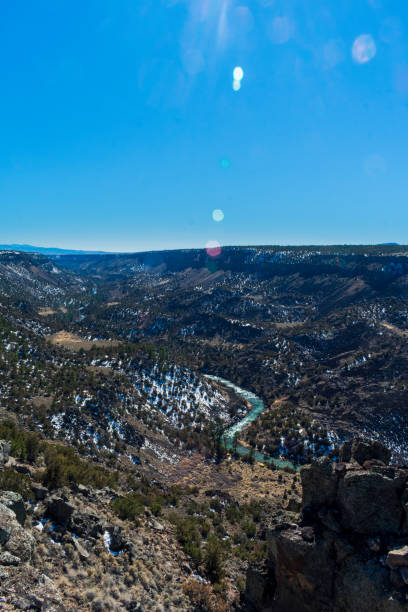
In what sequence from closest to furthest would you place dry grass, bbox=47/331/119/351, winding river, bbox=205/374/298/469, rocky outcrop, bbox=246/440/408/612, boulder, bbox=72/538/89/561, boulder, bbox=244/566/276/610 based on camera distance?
rocky outcrop, bbox=246/440/408/612, boulder, bbox=72/538/89/561, boulder, bbox=244/566/276/610, winding river, bbox=205/374/298/469, dry grass, bbox=47/331/119/351

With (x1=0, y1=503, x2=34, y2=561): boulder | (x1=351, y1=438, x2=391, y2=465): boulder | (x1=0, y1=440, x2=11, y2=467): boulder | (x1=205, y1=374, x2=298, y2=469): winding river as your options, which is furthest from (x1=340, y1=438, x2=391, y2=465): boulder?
(x1=205, y1=374, x2=298, y2=469): winding river

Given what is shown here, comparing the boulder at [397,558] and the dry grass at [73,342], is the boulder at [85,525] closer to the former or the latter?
the boulder at [397,558]

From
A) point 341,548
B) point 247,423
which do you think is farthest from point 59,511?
point 247,423

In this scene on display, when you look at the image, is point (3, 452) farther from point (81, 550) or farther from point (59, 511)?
point (81, 550)

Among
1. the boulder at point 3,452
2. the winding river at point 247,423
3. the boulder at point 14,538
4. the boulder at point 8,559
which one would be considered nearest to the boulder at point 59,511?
the boulder at point 14,538

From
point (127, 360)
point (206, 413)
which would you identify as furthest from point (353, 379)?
point (127, 360)

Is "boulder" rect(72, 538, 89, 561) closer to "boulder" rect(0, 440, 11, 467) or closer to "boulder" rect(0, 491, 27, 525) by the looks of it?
"boulder" rect(0, 491, 27, 525)
